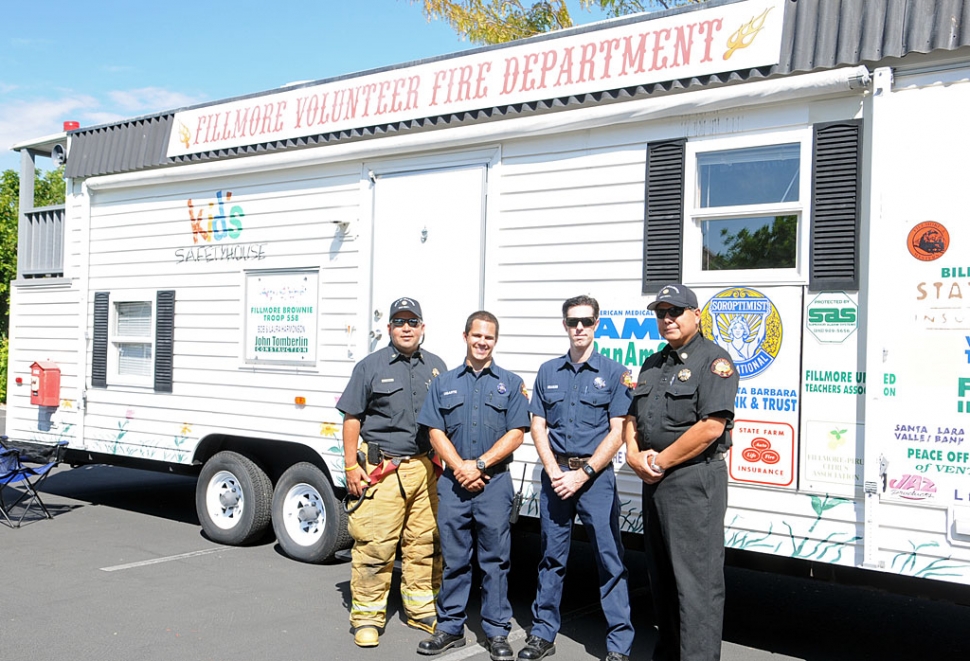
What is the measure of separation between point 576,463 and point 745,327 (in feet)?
3.66

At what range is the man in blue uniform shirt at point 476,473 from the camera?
16.6 feet

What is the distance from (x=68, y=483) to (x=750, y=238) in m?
8.56

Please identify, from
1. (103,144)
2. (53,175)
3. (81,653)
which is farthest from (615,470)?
(53,175)

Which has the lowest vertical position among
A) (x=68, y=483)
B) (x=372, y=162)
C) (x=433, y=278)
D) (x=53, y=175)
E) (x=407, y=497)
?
(x=68, y=483)

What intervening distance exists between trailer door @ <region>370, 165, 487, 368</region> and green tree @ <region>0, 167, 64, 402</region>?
1606 cm

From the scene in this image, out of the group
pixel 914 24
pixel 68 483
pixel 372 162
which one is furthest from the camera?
pixel 68 483

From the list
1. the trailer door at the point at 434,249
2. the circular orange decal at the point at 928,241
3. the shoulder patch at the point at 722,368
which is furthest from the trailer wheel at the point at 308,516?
the circular orange decal at the point at 928,241

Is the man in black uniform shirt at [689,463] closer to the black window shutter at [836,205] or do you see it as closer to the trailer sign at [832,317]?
the trailer sign at [832,317]

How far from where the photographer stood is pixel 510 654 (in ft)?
16.2

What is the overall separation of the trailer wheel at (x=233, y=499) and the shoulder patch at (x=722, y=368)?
4036 millimetres

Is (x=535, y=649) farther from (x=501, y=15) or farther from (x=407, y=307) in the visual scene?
(x=501, y=15)

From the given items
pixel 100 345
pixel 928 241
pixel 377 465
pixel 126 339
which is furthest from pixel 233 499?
pixel 928 241

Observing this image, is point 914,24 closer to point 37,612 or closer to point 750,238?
point 750,238

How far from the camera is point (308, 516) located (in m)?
6.97
